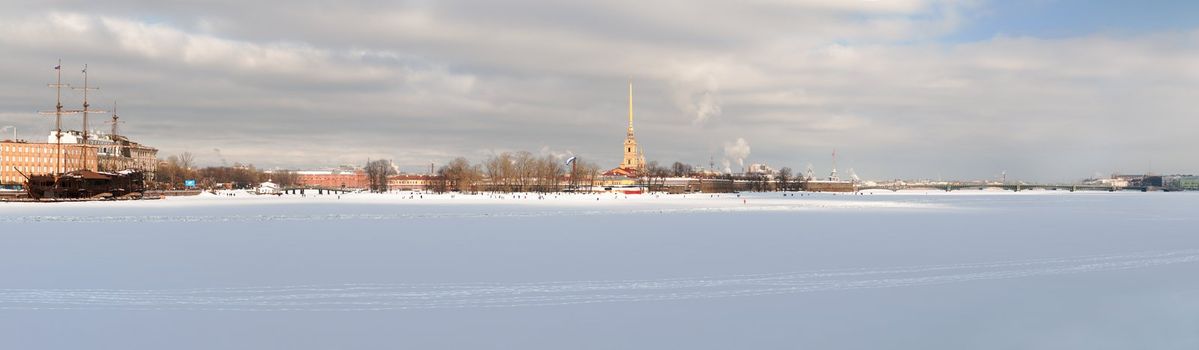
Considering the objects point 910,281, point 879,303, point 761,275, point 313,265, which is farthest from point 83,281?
point 910,281

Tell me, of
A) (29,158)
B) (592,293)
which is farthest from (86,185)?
(29,158)

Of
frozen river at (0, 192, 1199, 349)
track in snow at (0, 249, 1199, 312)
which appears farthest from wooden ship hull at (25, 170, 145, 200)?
track in snow at (0, 249, 1199, 312)

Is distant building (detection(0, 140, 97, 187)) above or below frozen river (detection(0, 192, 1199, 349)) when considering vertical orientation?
above

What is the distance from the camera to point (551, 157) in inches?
6914

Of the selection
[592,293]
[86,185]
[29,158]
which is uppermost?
[29,158]

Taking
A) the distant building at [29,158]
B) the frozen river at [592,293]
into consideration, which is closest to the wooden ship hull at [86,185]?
the frozen river at [592,293]

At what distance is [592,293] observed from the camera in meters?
14.3

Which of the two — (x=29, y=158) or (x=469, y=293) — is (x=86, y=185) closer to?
(x=469, y=293)

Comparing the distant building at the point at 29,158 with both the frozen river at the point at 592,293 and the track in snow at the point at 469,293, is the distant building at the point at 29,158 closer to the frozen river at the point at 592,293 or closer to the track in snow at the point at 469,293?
the frozen river at the point at 592,293

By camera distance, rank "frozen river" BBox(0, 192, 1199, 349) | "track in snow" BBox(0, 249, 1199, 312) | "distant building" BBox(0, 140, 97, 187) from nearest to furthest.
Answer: "frozen river" BBox(0, 192, 1199, 349) < "track in snow" BBox(0, 249, 1199, 312) < "distant building" BBox(0, 140, 97, 187)

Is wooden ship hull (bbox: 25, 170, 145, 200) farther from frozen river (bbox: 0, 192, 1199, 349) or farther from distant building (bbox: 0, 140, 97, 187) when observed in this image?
distant building (bbox: 0, 140, 97, 187)

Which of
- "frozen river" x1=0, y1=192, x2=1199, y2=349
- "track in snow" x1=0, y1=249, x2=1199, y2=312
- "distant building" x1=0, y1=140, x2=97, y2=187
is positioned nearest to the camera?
"frozen river" x1=0, y1=192, x2=1199, y2=349

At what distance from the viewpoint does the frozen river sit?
10617mm

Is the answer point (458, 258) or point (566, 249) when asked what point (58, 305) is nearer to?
point (458, 258)
